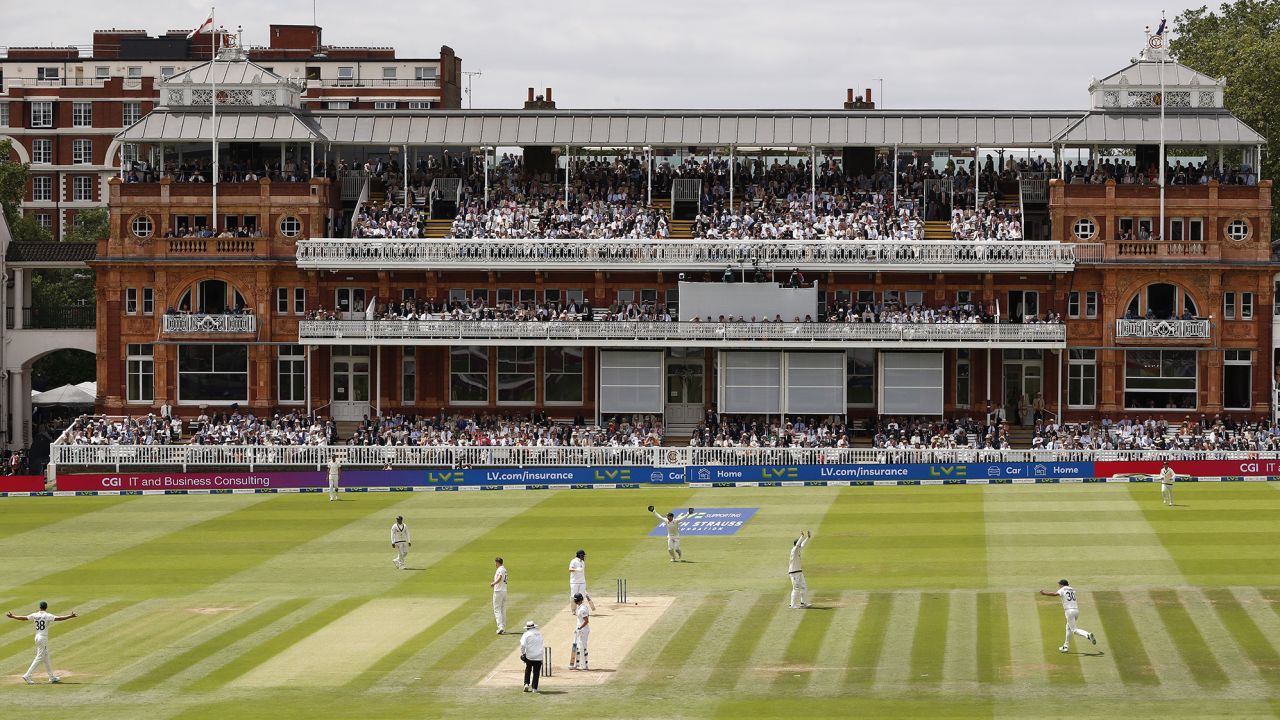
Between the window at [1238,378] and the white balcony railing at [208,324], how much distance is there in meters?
37.5

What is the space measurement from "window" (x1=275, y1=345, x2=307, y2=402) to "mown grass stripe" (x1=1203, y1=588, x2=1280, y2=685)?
42047 mm

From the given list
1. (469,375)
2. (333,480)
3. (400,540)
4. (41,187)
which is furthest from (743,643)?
(41,187)

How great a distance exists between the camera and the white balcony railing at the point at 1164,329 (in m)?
71.4

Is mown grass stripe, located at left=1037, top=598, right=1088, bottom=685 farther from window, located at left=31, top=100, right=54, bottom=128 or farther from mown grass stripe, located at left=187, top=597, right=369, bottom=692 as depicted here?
window, located at left=31, top=100, right=54, bottom=128

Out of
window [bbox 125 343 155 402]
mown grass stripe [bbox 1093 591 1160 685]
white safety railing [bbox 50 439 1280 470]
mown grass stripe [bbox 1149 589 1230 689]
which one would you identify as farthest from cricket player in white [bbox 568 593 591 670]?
window [bbox 125 343 155 402]

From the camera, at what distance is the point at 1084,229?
73.4m

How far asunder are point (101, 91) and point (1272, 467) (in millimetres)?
79752

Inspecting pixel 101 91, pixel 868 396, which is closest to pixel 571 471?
pixel 868 396

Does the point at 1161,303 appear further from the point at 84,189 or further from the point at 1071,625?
the point at 84,189

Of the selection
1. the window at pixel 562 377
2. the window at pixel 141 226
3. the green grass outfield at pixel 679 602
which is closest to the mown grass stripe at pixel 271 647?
the green grass outfield at pixel 679 602

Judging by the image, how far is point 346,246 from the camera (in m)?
74.3

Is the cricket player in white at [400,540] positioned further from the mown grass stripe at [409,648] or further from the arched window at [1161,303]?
the arched window at [1161,303]

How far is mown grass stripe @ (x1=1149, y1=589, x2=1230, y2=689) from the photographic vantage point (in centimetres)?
3422

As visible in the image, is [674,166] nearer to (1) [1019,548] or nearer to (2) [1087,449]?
(2) [1087,449]
